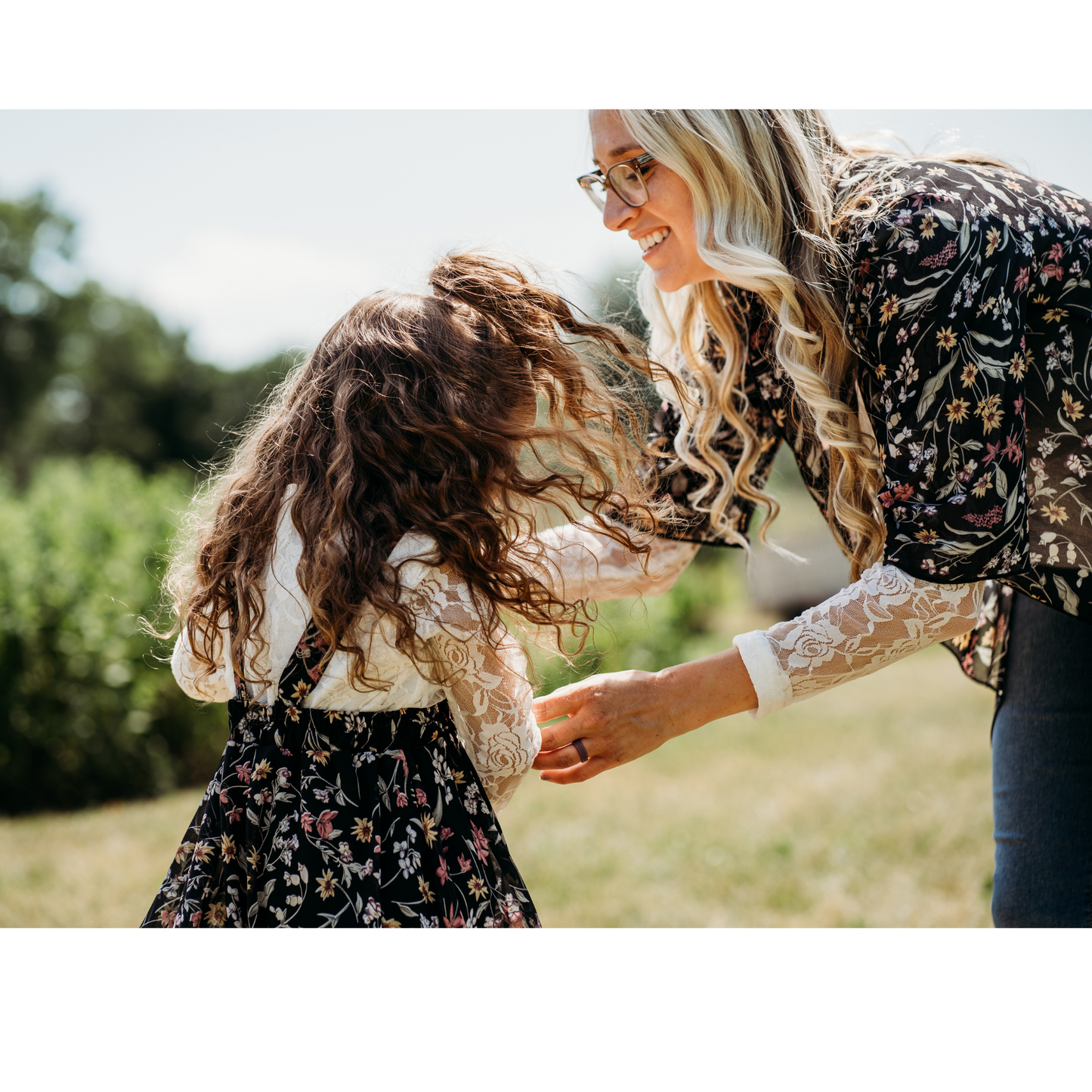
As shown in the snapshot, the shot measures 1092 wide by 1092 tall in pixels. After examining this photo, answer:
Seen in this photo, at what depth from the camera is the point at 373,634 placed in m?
1.63

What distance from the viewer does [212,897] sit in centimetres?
172

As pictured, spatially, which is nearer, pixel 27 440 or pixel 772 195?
pixel 772 195

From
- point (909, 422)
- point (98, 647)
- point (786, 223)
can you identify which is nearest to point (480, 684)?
point (909, 422)

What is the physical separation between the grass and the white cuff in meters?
2.45

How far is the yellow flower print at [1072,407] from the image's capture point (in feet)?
5.93

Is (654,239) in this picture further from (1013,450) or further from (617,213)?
(1013,450)

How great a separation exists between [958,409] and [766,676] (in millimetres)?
600

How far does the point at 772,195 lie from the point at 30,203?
30387 mm

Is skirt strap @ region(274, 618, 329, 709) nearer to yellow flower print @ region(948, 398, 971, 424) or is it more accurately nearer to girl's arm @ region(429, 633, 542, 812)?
girl's arm @ region(429, 633, 542, 812)

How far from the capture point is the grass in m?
4.19

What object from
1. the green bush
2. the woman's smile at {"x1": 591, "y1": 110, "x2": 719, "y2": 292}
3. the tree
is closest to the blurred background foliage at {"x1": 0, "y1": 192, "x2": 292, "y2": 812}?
the green bush

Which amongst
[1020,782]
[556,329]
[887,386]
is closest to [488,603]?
[556,329]
